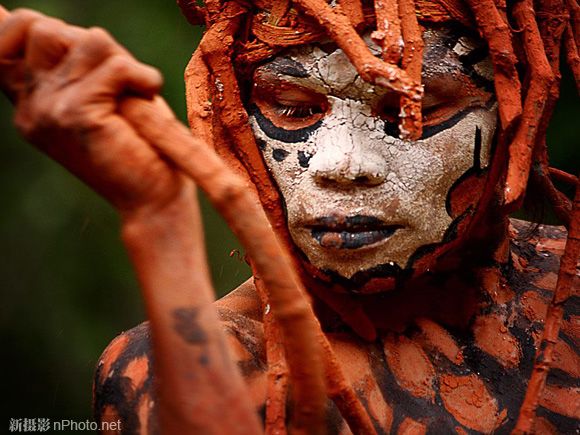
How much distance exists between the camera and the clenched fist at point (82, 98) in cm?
89

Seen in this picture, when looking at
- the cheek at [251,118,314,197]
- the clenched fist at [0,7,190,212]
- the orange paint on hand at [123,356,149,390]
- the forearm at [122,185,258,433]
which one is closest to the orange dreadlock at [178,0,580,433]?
the cheek at [251,118,314,197]

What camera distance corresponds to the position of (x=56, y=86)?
2.93 ft

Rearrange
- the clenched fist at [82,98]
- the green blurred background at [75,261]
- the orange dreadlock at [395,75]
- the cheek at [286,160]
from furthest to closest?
the green blurred background at [75,261] → the cheek at [286,160] → the orange dreadlock at [395,75] → the clenched fist at [82,98]

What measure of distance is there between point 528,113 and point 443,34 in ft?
0.56

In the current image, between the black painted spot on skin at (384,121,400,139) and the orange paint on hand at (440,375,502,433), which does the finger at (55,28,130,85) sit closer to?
the black painted spot on skin at (384,121,400,139)

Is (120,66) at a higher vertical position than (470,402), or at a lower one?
higher

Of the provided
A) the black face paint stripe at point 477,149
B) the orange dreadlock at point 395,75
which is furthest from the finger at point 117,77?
the black face paint stripe at point 477,149

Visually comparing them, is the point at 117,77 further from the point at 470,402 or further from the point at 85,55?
the point at 470,402

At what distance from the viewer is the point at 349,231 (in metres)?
1.33

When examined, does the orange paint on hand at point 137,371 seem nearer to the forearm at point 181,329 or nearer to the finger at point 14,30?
the forearm at point 181,329

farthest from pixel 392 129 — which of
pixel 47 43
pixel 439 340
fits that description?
pixel 47 43

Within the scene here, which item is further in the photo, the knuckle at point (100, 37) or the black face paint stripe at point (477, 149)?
the black face paint stripe at point (477, 149)

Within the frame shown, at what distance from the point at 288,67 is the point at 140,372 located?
1.61 ft

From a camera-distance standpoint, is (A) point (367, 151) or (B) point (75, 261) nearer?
(A) point (367, 151)
